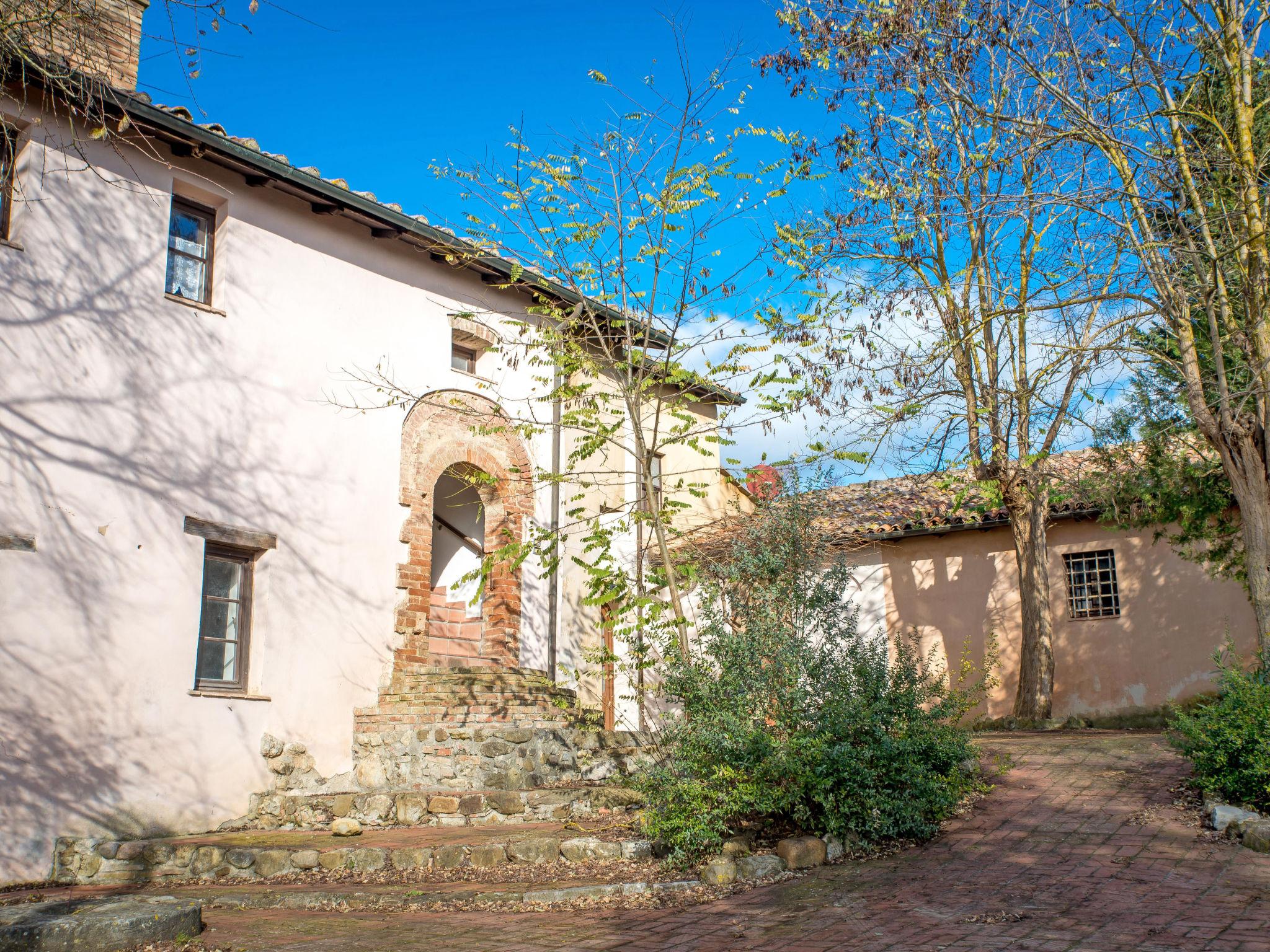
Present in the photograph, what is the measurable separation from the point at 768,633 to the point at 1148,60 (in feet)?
19.2

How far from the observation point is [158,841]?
27.7ft

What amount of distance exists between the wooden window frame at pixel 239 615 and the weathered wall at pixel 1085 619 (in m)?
9.76

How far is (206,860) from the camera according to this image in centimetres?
808

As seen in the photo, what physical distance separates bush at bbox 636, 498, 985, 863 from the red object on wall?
6.62 ft

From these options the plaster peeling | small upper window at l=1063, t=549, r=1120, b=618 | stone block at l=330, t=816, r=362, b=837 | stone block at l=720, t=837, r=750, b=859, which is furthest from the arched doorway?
the plaster peeling

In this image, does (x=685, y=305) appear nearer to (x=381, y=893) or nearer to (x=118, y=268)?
(x=118, y=268)

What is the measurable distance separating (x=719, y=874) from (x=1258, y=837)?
143 inches

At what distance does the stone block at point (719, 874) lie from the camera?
22.7ft

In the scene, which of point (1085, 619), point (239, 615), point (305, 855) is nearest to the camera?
point (305, 855)

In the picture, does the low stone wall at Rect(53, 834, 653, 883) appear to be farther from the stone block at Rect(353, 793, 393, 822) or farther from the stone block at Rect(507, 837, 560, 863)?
the stone block at Rect(353, 793, 393, 822)

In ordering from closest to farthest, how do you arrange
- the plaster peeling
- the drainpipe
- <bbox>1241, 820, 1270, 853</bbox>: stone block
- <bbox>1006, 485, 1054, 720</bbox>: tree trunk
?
<bbox>1241, 820, 1270, 853</bbox>: stone block → the drainpipe → <bbox>1006, 485, 1054, 720</bbox>: tree trunk → the plaster peeling

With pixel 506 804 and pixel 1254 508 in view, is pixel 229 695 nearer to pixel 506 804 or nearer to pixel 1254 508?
pixel 506 804

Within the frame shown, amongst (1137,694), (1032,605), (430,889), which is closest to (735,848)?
(430,889)

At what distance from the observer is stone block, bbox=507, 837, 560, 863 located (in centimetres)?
787
